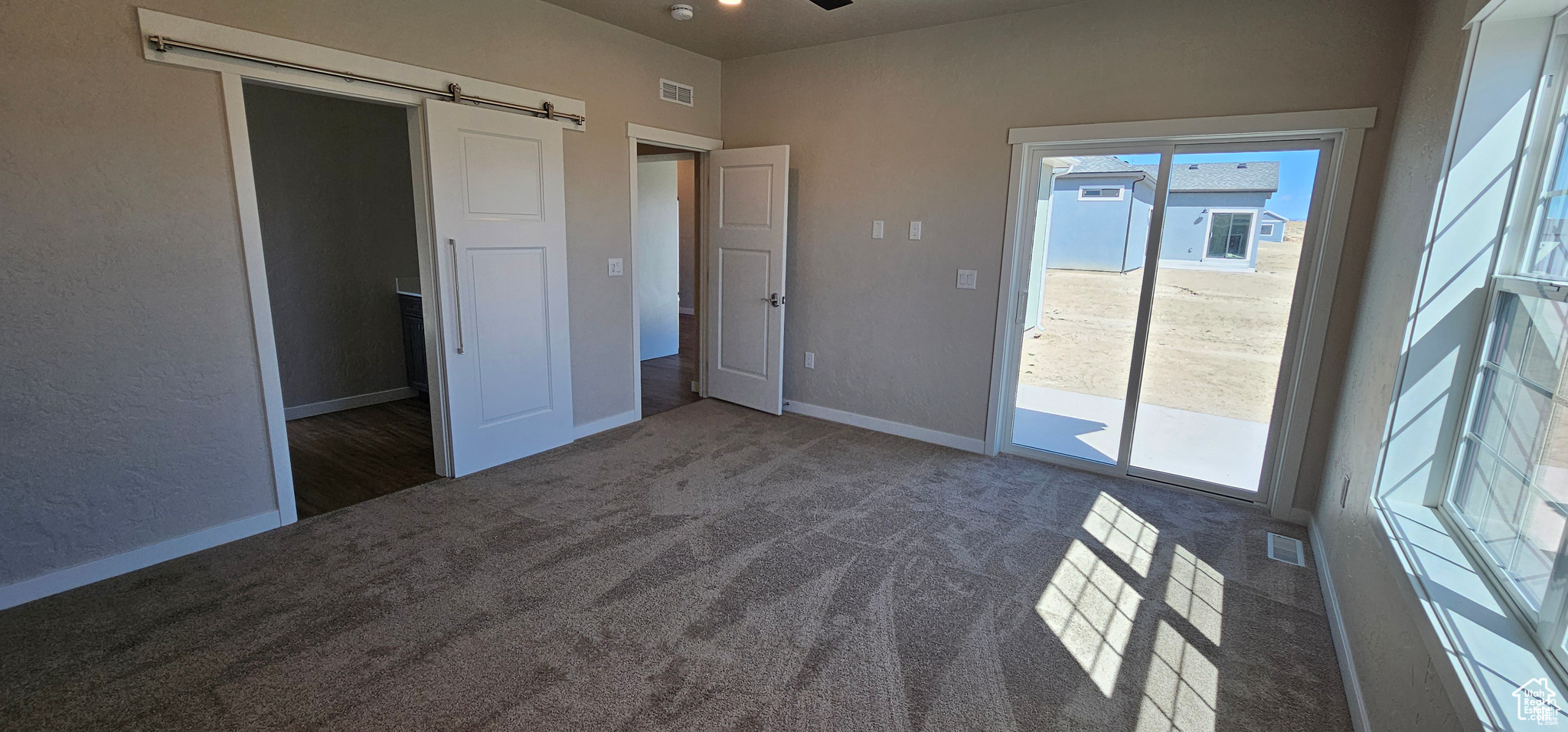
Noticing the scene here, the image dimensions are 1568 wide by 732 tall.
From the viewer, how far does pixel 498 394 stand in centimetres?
377

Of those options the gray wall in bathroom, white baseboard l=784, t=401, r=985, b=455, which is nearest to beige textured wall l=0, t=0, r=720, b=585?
the gray wall in bathroom

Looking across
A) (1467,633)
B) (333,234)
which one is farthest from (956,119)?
(333,234)

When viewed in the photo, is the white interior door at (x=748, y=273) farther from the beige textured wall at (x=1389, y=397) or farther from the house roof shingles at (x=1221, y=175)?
the beige textured wall at (x=1389, y=397)

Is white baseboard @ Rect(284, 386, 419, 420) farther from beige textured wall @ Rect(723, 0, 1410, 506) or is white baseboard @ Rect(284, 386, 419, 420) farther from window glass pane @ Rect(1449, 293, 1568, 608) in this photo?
window glass pane @ Rect(1449, 293, 1568, 608)

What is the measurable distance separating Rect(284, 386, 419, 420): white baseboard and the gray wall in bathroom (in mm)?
35

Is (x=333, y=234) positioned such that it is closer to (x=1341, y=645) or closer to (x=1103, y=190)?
(x=1103, y=190)

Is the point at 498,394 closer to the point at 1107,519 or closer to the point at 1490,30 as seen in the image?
the point at 1107,519

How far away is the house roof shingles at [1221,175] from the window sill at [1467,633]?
2.01 meters

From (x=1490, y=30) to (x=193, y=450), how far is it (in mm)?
4792

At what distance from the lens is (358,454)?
13.0 feet

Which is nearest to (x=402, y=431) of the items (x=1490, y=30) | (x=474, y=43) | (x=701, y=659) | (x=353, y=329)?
(x=353, y=329)

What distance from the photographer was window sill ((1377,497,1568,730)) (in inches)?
48.5

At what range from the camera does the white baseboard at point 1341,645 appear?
74.9 inches

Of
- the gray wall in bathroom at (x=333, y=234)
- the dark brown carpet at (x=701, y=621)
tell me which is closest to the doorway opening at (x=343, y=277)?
the gray wall in bathroom at (x=333, y=234)
